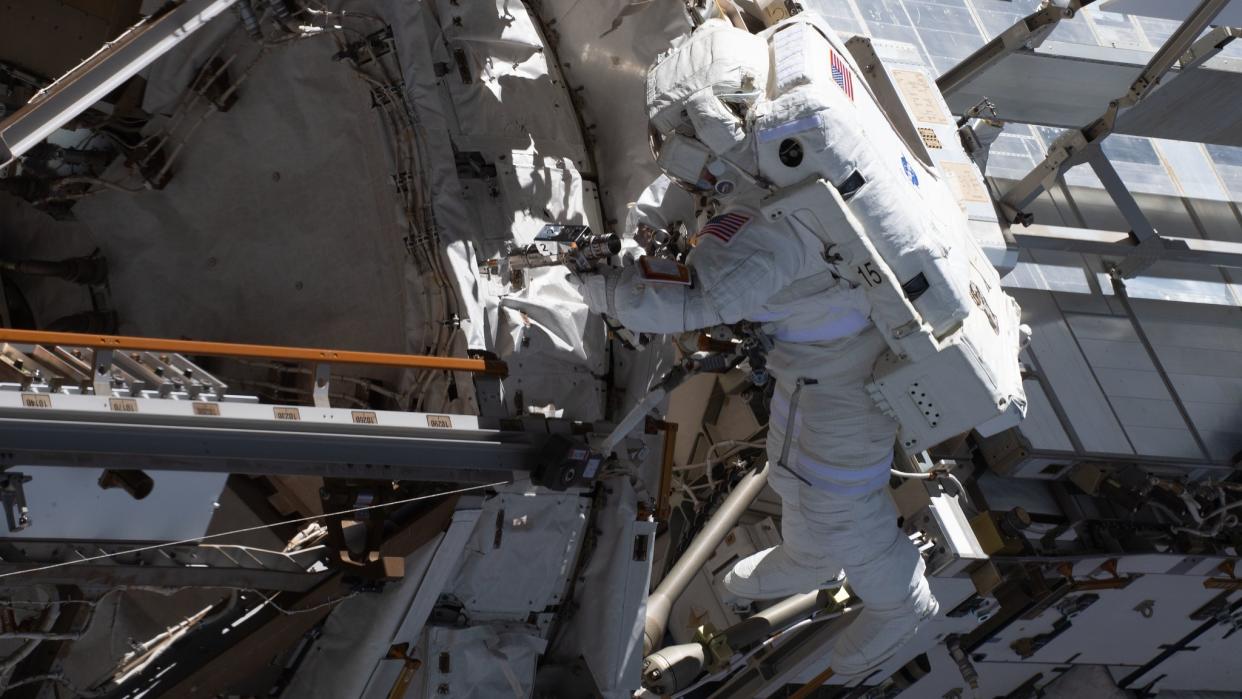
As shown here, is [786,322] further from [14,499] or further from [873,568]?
[14,499]

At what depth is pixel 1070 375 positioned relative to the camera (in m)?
6.32

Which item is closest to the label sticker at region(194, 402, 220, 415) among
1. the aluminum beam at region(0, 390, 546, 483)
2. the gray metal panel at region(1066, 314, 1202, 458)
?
the aluminum beam at region(0, 390, 546, 483)

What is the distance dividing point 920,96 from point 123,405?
128 inches

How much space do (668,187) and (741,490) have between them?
165 centimetres

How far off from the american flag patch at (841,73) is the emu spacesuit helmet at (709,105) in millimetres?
194

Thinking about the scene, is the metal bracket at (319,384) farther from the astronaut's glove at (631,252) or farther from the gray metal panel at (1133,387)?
the gray metal panel at (1133,387)

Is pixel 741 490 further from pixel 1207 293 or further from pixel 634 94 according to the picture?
pixel 1207 293

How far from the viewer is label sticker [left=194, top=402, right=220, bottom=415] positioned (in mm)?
3920

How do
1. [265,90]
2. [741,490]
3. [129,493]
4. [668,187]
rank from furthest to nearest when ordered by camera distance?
[741,490] → [265,90] → [668,187] → [129,493]

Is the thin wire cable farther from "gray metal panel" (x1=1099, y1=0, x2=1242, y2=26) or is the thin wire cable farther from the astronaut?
"gray metal panel" (x1=1099, y1=0, x2=1242, y2=26)

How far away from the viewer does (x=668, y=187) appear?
4.60 meters

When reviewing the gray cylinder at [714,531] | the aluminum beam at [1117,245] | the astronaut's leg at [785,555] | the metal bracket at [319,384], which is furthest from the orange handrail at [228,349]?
the aluminum beam at [1117,245]

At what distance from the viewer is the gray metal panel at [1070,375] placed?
20.4 feet

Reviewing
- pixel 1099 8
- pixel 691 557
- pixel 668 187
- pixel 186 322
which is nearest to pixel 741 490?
pixel 691 557
